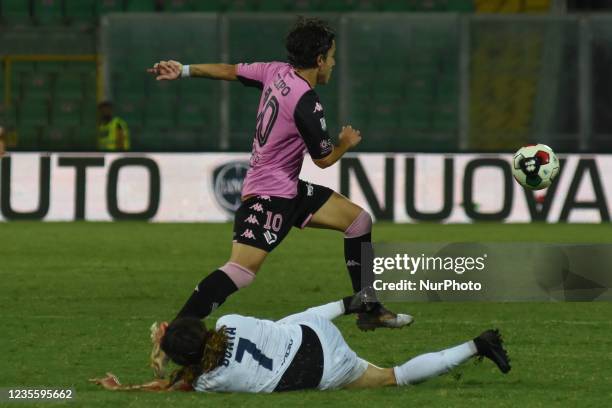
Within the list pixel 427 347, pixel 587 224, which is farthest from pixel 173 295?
pixel 587 224

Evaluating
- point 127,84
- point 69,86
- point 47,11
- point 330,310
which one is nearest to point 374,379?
point 330,310

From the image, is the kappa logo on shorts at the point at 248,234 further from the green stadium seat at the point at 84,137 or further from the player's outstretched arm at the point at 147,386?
the green stadium seat at the point at 84,137

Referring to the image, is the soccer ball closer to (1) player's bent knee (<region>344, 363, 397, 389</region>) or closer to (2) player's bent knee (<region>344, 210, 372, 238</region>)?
(2) player's bent knee (<region>344, 210, 372, 238</region>)

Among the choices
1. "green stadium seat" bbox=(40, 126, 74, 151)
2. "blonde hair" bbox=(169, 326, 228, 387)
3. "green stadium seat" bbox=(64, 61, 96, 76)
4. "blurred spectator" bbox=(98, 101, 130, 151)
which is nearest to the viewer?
"blonde hair" bbox=(169, 326, 228, 387)

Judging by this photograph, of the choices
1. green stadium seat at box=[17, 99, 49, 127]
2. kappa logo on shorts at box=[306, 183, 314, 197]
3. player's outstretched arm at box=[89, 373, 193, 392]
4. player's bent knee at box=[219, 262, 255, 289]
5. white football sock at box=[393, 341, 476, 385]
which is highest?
green stadium seat at box=[17, 99, 49, 127]

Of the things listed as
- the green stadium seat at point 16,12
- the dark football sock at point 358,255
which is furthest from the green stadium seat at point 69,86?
the dark football sock at point 358,255

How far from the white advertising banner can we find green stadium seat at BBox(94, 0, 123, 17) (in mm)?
7007

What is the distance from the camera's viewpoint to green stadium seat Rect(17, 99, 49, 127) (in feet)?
78.3

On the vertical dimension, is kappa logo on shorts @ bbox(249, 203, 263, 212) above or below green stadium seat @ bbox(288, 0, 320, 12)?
below

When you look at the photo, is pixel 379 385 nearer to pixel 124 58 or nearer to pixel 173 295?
pixel 173 295

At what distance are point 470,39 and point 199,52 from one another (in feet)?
13.5

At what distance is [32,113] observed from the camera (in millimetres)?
24109

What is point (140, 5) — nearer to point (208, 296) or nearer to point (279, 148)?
point (279, 148)

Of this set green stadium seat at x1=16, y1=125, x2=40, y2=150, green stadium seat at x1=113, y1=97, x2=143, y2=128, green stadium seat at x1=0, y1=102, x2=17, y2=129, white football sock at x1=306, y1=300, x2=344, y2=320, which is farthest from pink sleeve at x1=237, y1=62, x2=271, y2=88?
green stadium seat at x1=0, y1=102, x2=17, y2=129
